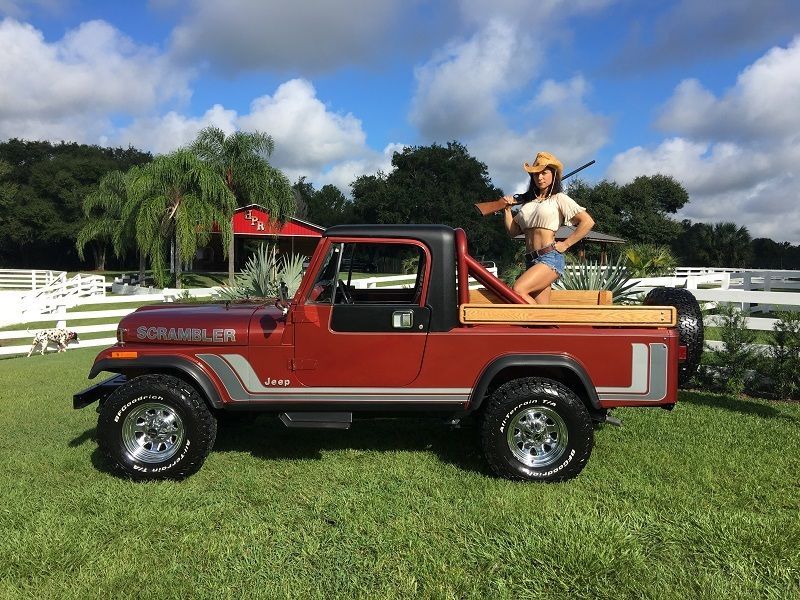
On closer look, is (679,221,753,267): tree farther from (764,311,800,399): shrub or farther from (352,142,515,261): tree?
(764,311,800,399): shrub

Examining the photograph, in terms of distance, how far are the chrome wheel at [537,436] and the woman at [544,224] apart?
0.89 metres

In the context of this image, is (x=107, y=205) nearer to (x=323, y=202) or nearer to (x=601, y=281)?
(x=601, y=281)

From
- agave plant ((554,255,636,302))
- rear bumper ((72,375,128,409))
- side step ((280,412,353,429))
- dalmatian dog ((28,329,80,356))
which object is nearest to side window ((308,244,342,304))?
side step ((280,412,353,429))

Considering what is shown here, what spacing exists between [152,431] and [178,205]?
852 inches

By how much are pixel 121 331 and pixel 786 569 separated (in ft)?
14.4

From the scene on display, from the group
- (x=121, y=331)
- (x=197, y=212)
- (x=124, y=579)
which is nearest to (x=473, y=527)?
(x=124, y=579)

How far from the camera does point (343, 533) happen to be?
10.5 ft

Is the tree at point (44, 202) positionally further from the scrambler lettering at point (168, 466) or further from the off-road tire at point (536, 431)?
the off-road tire at point (536, 431)

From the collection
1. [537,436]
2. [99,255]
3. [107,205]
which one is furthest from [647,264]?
[99,255]

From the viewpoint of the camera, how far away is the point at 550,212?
14.5 feet

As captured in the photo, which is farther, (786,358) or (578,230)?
(786,358)

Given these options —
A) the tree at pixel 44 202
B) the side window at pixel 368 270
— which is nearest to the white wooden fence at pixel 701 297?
the side window at pixel 368 270

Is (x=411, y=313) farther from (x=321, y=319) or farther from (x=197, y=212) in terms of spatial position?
(x=197, y=212)

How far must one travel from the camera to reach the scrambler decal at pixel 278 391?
393cm
